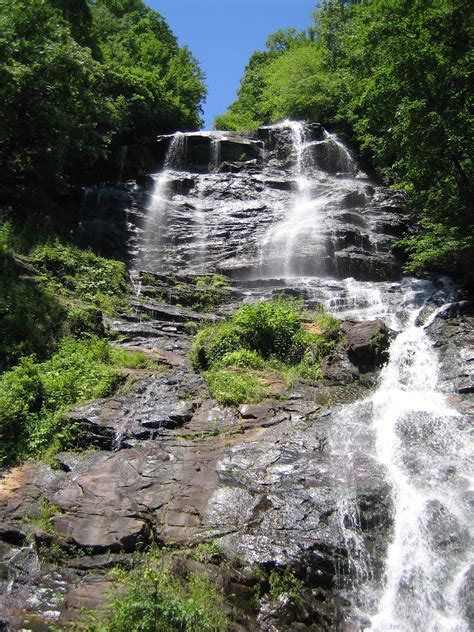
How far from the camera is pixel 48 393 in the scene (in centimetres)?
1022

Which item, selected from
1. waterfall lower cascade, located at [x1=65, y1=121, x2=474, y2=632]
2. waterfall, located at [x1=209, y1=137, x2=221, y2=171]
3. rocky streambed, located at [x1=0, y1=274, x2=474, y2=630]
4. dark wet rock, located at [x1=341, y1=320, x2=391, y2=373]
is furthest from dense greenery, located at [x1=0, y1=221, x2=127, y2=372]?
waterfall, located at [x1=209, y1=137, x2=221, y2=171]

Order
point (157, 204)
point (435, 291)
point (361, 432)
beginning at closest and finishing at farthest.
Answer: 1. point (361, 432)
2. point (435, 291)
3. point (157, 204)

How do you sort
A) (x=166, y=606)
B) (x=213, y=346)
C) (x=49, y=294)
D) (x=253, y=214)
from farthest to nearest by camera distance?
(x=253, y=214)
(x=49, y=294)
(x=213, y=346)
(x=166, y=606)

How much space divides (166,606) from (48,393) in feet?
19.0

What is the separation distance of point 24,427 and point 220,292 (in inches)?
340

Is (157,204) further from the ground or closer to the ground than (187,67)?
closer to the ground

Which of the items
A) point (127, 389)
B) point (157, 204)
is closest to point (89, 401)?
point (127, 389)

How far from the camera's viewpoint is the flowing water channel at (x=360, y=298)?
22.1ft

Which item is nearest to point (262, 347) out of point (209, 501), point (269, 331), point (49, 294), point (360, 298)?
point (269, 331)

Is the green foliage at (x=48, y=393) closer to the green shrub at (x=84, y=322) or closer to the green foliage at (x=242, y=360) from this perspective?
the green shrub at (x=84, y=322)

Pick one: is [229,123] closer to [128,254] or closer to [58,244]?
[128,254]

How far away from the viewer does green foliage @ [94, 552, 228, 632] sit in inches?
213

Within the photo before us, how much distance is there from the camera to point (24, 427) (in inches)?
369

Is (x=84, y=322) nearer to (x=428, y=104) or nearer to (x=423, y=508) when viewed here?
(x=423, y=508)
